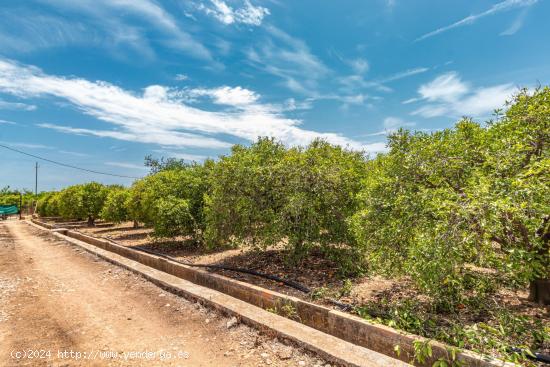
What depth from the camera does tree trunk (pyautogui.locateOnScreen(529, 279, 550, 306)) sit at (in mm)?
5520

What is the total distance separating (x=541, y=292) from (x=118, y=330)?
7.36 m

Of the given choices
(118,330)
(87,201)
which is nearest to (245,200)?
(118,330)

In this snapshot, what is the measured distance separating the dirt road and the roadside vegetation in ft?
6.69

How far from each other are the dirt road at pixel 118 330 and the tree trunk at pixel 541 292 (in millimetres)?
4633

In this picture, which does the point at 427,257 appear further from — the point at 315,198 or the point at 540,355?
the point at 315,198

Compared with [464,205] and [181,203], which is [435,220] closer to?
[464,205]

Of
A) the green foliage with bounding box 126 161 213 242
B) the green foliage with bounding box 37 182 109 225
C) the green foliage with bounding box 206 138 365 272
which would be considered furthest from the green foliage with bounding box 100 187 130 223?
the green foliage with bounding box 206 138 365 272

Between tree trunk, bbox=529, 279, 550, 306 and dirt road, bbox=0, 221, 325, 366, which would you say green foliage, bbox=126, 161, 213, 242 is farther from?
tree trunk, bbox=529, 279, 550, 306

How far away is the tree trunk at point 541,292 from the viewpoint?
5520 millimetres

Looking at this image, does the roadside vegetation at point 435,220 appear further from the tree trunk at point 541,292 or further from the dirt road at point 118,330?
the dirt road at point 118,330

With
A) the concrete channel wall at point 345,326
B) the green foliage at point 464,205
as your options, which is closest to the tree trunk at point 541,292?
the green foliage at point 464,205

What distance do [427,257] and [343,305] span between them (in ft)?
6.76

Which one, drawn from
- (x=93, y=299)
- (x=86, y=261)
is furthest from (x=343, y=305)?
(x=86, y=261)

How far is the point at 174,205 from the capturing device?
500 inches
